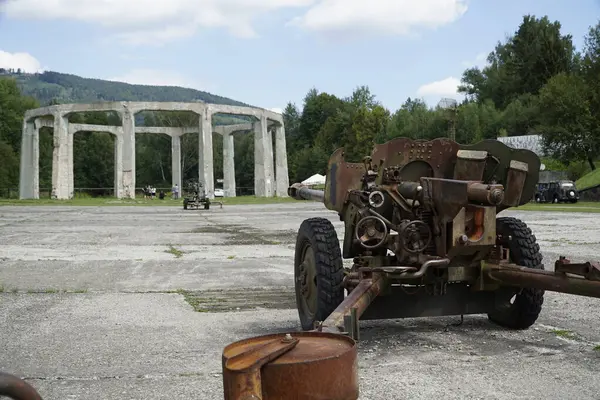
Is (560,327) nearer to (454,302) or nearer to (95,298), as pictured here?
(454,302)

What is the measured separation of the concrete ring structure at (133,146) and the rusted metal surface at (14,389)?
193 ft

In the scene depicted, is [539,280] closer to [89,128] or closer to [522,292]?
[522,292]

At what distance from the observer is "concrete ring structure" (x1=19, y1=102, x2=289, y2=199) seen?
2542 inches

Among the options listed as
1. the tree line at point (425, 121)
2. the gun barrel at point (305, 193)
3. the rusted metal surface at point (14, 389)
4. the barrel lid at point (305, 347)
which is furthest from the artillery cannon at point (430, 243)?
the tree line at point (425, 121)

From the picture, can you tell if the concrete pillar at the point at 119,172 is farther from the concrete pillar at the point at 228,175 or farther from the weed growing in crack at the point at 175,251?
the weed growing in crack at the point at 175,251

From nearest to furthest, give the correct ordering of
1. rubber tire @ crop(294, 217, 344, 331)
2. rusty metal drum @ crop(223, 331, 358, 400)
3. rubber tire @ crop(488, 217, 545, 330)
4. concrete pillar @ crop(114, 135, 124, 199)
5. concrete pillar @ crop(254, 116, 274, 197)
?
1. rusty metal drum @ crop(223, 331, 358, 400)
2. rubber tire @ crop(294, 217, 344, 331)
3. rubber tire @ crop(488, 217, 545, 330)
4. concrete pillar @ crop(114, 135, 124, 199)
5. concrete pillar @ crop(254, 116, 274, 197)

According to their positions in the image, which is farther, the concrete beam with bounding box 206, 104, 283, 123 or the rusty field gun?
the concrete beam with bounding box 206, 104, 283, 123

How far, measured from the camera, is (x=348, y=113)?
103 metres

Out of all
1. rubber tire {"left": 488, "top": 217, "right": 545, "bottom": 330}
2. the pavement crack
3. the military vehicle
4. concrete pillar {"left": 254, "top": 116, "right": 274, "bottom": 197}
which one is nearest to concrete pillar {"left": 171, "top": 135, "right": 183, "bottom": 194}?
concrete pillar {"left": 254, "top": 116, "right": 274, "bottom": 197}

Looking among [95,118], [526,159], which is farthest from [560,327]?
[95,118]

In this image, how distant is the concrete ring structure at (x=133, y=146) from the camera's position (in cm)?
6456

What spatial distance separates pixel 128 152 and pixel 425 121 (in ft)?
108

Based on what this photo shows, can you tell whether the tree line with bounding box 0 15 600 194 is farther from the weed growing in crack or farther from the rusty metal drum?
the rusty metal drum

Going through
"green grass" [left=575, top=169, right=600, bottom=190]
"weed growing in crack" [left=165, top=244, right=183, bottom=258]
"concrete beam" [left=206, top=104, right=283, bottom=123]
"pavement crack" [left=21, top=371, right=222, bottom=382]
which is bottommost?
"pavement crack" [left=21, top=371, right=222, bottom=382]
